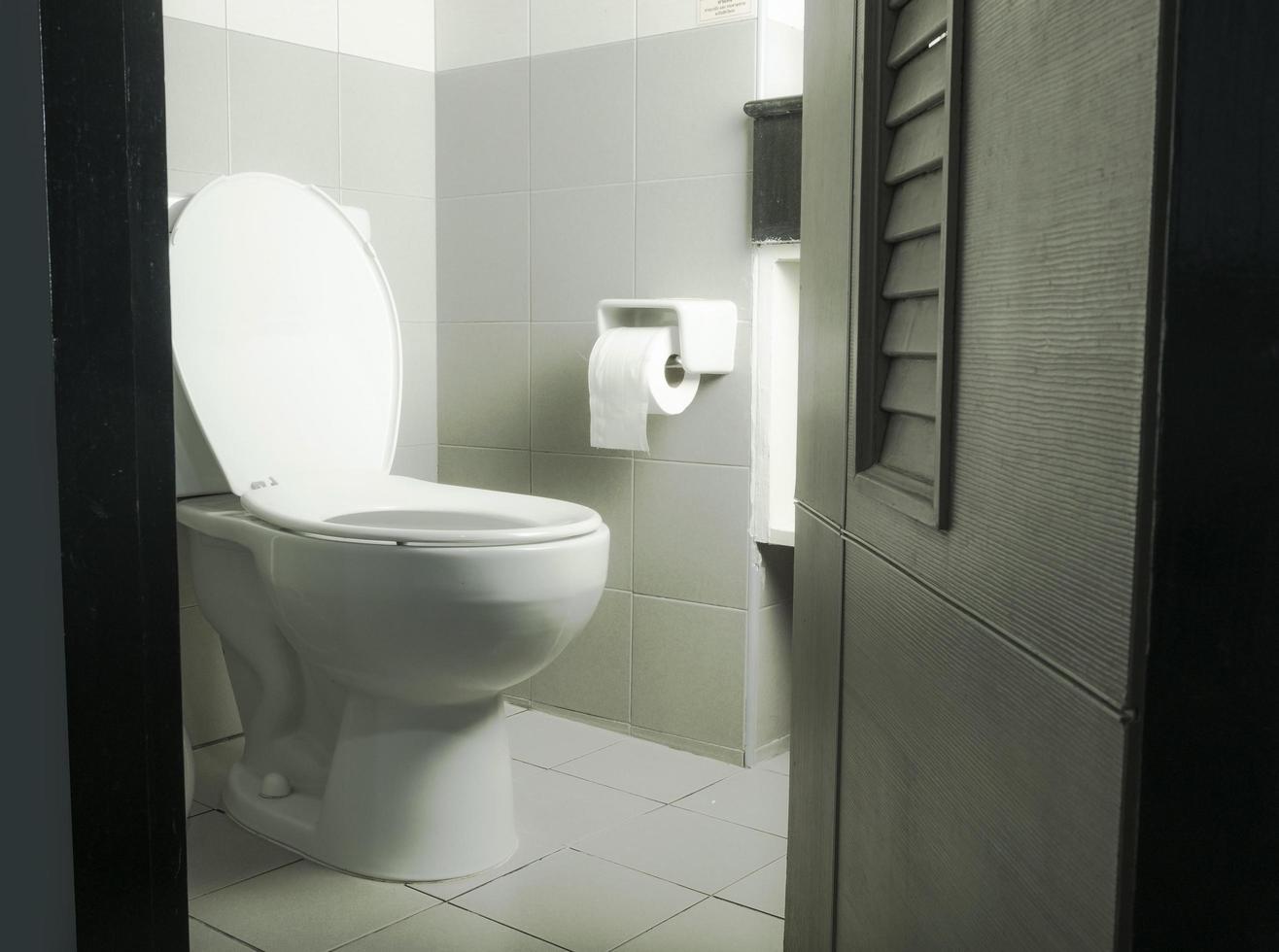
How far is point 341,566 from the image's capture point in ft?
4.99

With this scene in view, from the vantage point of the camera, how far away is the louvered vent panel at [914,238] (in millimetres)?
646

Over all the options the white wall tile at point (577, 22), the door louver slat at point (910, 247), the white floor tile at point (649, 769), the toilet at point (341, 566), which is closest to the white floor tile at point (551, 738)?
the white floor tile at point (649, 769)

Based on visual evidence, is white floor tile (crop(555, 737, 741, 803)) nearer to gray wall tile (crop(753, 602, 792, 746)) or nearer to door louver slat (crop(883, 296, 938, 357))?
gray wall tile (crop(753, 602, 792, 746))

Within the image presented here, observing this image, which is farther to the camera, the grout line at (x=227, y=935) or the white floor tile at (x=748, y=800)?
the white floor tile at (x=748, y=800)

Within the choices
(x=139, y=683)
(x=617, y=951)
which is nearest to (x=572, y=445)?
(x=617, y=951)

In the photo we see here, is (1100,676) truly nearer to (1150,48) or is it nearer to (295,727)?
(1150,48)

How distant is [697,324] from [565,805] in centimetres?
79

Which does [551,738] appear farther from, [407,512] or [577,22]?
[577,22]

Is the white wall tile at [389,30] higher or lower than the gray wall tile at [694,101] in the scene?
higher

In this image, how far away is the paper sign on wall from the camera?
6.36ft

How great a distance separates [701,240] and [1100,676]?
168cm

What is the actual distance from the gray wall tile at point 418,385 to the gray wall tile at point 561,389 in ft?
0.84

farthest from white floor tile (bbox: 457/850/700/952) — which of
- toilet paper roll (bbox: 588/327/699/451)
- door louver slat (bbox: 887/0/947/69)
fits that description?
door louver slat (bbox: 887/0/947/69)

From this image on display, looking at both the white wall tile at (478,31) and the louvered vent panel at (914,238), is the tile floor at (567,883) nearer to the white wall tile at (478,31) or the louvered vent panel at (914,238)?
the louvered vent panel at (914,238)
